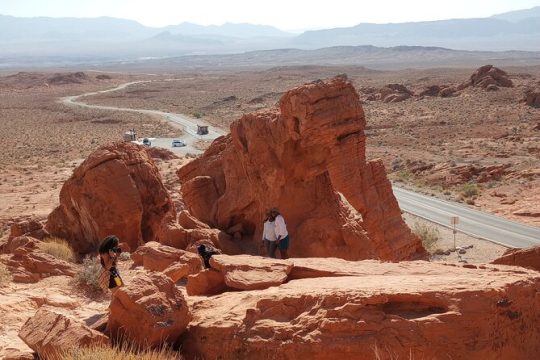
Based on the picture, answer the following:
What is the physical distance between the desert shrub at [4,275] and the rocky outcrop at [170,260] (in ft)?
9.06

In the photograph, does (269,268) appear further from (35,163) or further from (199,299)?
(35,163)

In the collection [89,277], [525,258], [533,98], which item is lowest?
[533,98]

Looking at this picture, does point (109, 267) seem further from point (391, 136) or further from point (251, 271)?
point (391, 136)

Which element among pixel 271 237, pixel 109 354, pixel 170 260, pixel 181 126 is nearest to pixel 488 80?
pixel 181 126

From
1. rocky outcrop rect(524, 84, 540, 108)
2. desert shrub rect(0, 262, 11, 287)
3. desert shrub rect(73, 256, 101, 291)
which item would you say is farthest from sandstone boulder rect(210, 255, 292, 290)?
rocky outcrop rect(524, 84, 540, 108)

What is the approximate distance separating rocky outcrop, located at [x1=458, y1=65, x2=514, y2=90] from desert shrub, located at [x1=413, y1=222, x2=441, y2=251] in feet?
194

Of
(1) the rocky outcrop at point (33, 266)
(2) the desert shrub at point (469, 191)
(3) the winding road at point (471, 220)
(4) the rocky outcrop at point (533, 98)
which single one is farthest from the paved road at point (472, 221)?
(4) the rocky outcrop at point (533, 98)

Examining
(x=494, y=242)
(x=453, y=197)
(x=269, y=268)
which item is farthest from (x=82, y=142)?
(x=269, y=268)

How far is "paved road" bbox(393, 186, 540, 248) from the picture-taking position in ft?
95.8

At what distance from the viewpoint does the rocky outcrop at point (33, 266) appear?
1326cm

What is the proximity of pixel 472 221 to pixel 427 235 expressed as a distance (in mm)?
6002

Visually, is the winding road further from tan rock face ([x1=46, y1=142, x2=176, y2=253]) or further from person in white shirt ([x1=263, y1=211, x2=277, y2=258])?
person in white shirt ([x1=263, y1=211, x2=277, y2=258])

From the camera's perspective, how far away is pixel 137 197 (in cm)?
1798

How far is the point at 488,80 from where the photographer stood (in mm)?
85688
